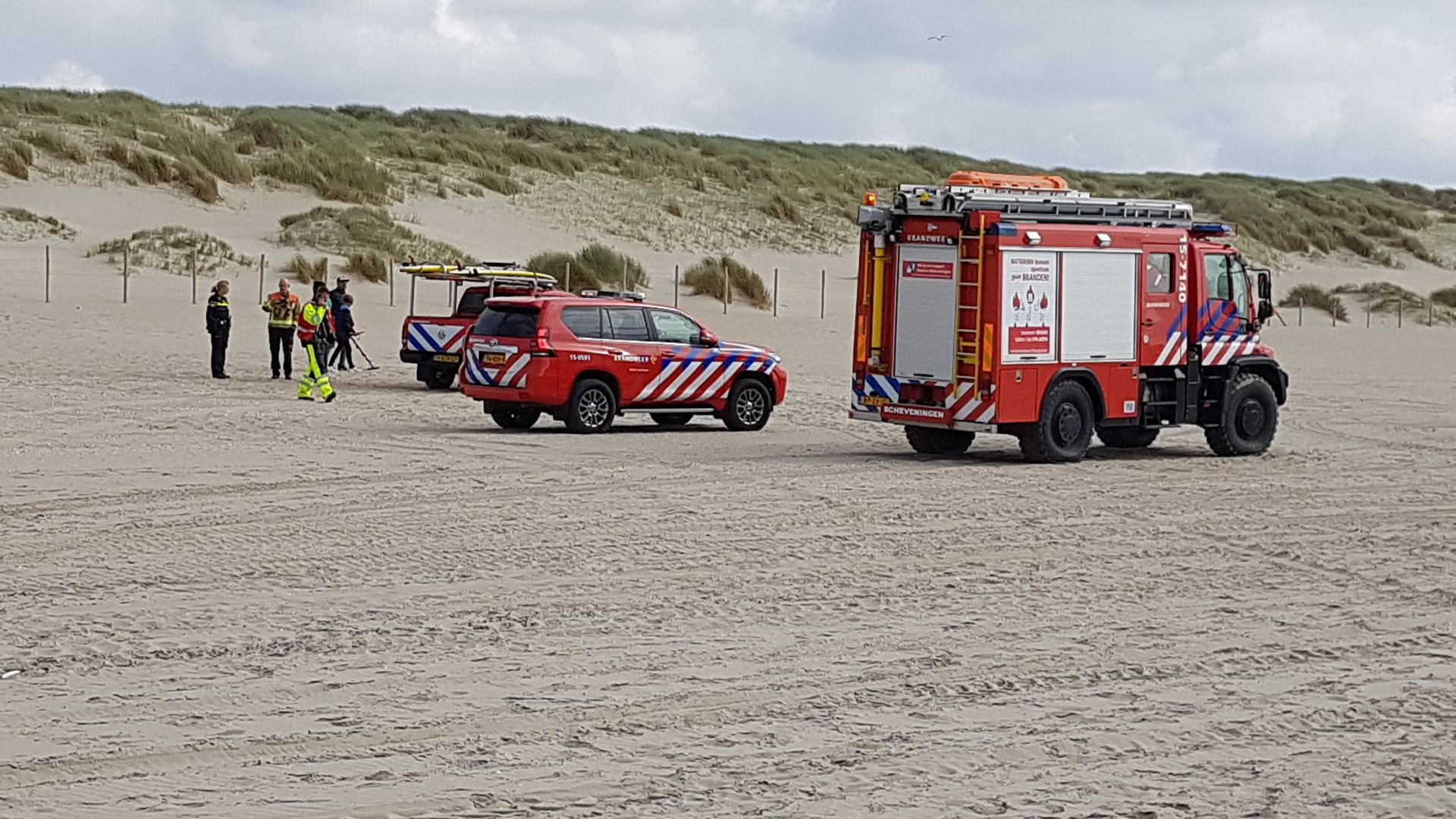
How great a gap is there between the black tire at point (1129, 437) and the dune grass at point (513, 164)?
36566 mm

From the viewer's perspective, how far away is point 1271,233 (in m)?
75.2

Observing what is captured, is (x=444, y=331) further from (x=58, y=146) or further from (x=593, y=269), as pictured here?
(x=58, y=146)

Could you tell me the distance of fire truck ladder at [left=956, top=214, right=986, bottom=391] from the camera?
63.2 feet

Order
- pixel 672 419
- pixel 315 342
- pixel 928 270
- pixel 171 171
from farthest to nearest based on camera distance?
pixel 171 171, pixel 315 342, pixel 672 419, pixel 928 270

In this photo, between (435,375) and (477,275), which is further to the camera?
(477,275)

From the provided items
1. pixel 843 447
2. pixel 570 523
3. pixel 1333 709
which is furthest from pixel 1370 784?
pixel 843 447

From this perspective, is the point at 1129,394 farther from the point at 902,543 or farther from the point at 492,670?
the point at 492,670

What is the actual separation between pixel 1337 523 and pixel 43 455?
458 inches

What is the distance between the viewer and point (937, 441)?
20.9 m

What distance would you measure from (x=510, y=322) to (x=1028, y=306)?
6.14 m

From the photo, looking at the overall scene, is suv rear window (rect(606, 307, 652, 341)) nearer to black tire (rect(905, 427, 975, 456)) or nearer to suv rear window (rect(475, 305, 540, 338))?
suv rear window (rect(475, 305, 540, 338))

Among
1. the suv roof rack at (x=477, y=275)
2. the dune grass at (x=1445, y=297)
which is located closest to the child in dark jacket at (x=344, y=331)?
the suv roof rack at (x=477, y=275)

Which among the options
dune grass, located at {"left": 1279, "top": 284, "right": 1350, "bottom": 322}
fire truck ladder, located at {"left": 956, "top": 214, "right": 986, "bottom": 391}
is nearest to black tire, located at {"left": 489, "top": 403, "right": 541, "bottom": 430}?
fire truck ladder, located at {"left": 956, "top": 214, "right": 986, "bottom": 391}

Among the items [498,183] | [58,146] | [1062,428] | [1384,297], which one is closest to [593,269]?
[498,183]
